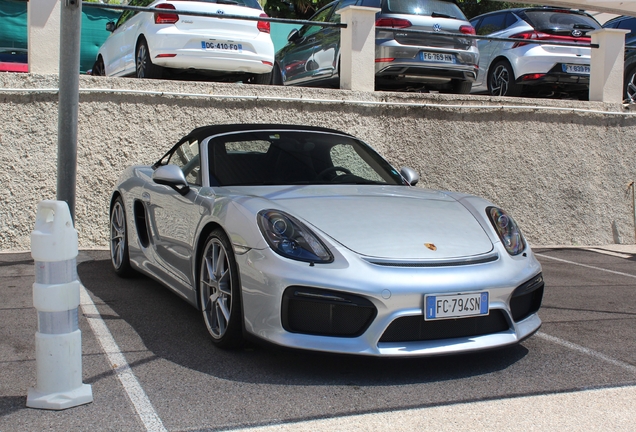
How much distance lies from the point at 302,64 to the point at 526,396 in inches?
324

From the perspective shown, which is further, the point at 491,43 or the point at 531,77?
the point at 491,43

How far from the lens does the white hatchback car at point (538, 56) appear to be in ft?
34.3

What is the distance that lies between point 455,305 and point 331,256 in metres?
0.65

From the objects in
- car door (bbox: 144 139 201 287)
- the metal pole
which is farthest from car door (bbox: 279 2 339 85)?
the metal pole

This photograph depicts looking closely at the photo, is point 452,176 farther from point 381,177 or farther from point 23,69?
point 23,69

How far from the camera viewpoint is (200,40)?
8.59 m

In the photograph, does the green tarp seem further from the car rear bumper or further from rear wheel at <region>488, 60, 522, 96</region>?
rear wheel at <region>488, 60, 522, 96</region>

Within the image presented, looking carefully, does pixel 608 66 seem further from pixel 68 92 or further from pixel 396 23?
pixel 68 92

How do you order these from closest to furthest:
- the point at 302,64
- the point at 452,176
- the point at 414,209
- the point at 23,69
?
1. the point at 414,209
2. the point at 452,176
3. the point at 302,64
4. the point at 23,69

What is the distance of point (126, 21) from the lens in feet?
32.2

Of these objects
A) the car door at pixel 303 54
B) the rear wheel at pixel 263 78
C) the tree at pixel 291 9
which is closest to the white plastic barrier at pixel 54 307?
the rear wheel at pixel 263 78

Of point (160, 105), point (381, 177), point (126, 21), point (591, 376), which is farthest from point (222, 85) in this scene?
point (591, 376)

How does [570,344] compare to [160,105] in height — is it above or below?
below

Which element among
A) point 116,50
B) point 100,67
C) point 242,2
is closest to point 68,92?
point 242,2
